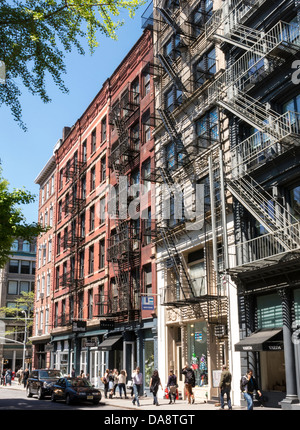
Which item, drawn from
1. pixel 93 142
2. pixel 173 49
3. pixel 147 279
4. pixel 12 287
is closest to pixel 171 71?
pixel 173 49

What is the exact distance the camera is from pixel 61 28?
11984 millimetres

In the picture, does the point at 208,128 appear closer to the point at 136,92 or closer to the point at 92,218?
the point at 136,92

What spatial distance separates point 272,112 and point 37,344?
1746 inches

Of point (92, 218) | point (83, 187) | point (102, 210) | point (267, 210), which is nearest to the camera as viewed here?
point (267, 210)

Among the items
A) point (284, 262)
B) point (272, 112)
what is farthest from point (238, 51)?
point (284, 262)

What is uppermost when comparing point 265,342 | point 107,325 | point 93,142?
point 93,142

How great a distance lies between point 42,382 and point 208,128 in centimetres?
1750

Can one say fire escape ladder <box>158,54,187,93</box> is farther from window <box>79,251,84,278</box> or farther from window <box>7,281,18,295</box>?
window <box>7,281,18,295</box>

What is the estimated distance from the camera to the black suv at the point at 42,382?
28328 mm

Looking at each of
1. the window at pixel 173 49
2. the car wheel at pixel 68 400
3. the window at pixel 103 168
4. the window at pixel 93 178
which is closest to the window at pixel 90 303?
the window at pixel 93 178

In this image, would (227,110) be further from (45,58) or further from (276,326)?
(45,58)

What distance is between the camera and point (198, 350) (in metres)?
25.2

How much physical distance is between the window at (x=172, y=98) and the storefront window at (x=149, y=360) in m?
14.5

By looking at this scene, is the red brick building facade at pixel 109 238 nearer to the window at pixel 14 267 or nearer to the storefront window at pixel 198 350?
the storefront window at pixel 198 350
